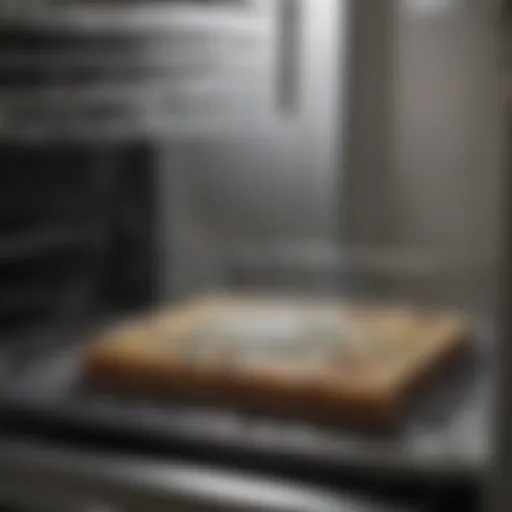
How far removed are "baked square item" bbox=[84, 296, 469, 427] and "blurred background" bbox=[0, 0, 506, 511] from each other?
0.02m

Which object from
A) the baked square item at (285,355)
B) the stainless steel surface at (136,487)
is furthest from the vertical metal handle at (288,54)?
the stainless steel surface at (136,487)

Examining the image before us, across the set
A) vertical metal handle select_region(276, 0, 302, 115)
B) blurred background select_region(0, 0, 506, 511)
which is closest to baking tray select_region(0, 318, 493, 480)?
blurred background select_region(0, 0, 506, 511)

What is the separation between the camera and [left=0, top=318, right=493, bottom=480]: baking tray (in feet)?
2.47

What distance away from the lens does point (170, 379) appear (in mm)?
840

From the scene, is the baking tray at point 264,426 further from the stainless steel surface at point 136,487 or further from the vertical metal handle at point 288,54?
the vertical metal handle at point 288,54

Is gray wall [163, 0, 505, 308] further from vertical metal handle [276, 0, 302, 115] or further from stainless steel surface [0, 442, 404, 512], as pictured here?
stainless steel surface [0, 442, 404, 512]

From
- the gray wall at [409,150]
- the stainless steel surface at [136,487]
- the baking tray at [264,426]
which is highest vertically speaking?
the gray wall at [409,150]

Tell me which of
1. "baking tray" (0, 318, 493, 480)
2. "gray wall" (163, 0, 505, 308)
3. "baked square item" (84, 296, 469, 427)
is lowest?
"baking tray" (0, 318, 493, 480)

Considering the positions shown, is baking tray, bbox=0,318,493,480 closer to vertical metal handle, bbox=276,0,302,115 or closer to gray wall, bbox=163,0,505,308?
gray wall, bbox=163,0,505,308

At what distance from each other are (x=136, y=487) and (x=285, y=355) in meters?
0.14

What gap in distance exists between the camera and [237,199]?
86 cm

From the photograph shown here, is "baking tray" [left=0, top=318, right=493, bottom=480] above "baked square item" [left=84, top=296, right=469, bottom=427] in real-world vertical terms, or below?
below

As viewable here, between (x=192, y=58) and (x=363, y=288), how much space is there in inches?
8.5

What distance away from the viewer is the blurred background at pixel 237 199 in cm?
76
